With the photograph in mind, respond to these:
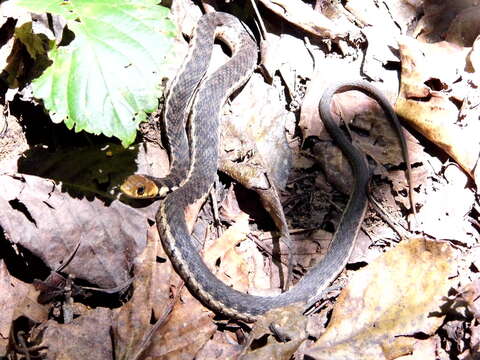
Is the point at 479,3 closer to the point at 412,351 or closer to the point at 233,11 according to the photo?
the point at 233,11

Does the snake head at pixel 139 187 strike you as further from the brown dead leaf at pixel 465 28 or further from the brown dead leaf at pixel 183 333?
the brown dead leaf at pixel 465 28

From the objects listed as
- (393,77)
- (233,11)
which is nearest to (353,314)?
(393,77)

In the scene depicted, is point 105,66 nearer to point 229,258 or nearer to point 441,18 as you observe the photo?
point 229,258

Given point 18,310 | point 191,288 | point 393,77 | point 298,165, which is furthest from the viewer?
point 393,77

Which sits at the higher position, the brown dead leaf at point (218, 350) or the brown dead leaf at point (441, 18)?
the brown dead leaf at point (441, 18)

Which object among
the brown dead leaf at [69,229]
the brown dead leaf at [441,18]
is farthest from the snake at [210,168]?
the brown dead leaf at [441,18]

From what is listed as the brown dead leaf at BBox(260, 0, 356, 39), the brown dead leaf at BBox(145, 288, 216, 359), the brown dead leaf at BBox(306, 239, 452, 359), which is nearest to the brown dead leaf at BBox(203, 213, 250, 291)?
the brown dead leaf at BBox(145, 288, 216, 359)
